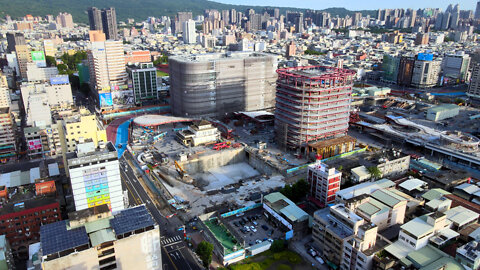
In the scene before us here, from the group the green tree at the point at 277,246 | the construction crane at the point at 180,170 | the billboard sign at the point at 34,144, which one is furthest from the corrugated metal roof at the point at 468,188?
the billboard sign at the point at 34,144

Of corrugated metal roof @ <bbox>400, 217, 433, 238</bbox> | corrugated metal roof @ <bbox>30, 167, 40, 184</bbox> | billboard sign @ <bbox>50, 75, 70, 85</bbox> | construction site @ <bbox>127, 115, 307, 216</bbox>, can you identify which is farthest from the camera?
billboard sign @ <bbox>50, 75, 70, 85</bbox>

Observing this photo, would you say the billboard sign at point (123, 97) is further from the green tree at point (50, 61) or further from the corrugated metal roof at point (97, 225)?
the corrugated metal roof at point (97, 225)

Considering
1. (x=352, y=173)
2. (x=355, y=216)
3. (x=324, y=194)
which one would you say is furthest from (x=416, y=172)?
(x=355, y=216)

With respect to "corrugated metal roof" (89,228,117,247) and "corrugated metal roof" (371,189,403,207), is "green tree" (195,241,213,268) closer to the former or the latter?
"corrugated metal roof" (89,228,117,247)

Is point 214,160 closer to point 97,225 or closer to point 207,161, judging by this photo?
point 207,161

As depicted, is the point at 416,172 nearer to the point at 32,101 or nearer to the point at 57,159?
the point at 57,159

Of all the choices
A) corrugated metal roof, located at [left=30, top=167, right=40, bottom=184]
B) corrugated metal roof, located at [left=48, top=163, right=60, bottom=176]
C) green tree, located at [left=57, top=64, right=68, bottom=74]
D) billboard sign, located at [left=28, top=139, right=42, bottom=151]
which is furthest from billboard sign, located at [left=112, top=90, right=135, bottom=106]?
corrugated metal roof, located at [left=30, top=167, right=40, bottom=184]
